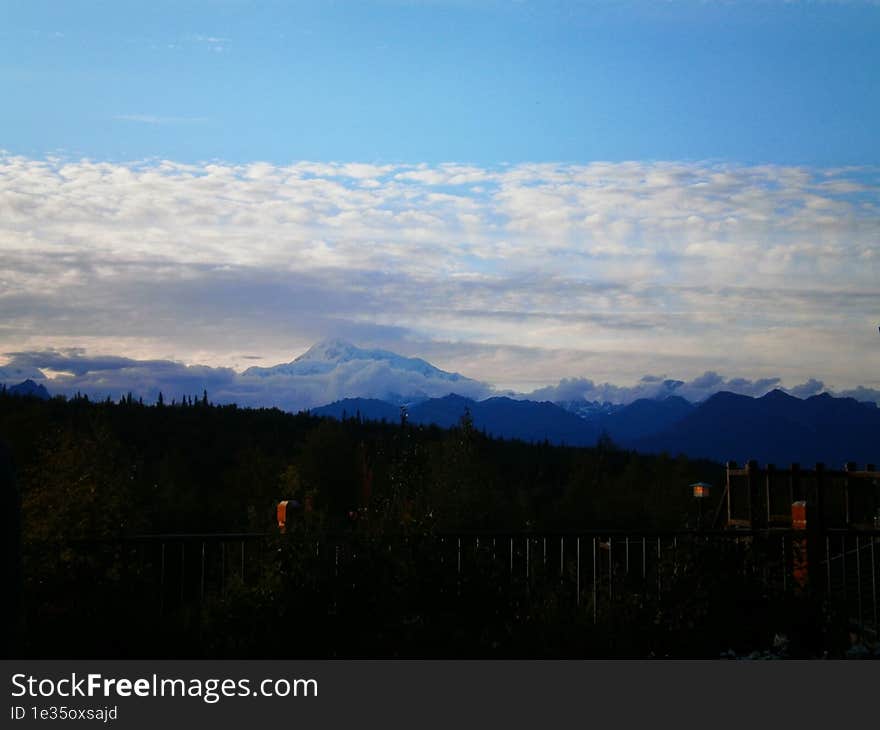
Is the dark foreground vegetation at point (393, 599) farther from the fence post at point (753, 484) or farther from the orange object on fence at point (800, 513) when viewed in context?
the fence post at point (753, 484)

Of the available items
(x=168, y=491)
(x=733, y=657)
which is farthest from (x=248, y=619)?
(x=168, y=491)

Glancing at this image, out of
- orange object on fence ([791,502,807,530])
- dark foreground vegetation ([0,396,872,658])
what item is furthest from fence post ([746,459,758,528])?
dark foreground vegetation ([0,396,872,658])

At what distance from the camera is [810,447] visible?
195500 mm

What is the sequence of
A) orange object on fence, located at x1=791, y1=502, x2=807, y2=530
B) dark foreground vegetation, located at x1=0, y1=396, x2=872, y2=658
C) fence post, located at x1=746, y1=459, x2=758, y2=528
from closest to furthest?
dark foreground vegetation, located at x1=0, y1=396, x2=872, y2=658 → orange object on fence, located at x1=791, y1=502, x2=807, y2=530 → fence post, located at x1=746, y1=459, x2=758, y2=528

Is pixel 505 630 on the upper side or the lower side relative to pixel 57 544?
lower

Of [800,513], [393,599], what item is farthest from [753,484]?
[393,599]

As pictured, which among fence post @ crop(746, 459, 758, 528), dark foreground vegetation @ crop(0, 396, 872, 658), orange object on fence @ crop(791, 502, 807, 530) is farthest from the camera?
fence post @ crop(746, 459, 758, 528)

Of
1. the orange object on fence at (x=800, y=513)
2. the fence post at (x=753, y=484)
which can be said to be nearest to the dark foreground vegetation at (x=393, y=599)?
the orange object on fence at (x=800, y=513)

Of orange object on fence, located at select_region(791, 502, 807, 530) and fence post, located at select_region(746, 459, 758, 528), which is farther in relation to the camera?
fence post, located at select_region(746, 459, 758, 528)

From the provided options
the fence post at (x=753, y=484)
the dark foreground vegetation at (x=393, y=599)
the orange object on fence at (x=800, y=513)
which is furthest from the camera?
the fence post at (x=753, y=484)

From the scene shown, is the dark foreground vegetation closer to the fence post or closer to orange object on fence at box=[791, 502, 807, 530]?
orange object on fence at box=[791, 502, 807, 530]

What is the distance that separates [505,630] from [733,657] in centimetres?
199

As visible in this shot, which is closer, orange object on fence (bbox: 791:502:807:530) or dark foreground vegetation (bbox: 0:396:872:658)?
dark foreground vegetation (bbox: 0:396:872:658)
